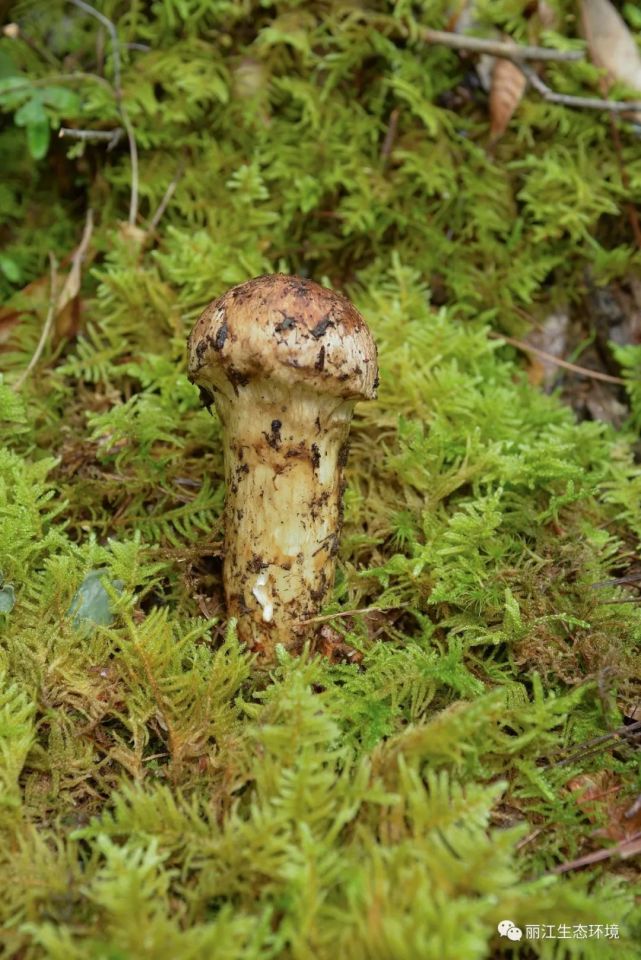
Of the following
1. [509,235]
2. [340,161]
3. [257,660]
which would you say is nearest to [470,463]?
[257,660]

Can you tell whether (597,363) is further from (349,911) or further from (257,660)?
(349,911)

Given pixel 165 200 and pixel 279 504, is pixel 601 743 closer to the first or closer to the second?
pixel 279 504

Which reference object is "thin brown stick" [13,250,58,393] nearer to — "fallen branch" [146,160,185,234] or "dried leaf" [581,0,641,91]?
"fallen branch" [146,160,185,234]

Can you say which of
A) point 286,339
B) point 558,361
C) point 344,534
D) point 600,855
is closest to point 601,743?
point 600,855

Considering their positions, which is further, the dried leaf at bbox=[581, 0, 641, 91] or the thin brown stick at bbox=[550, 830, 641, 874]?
the dried leaf at bbox=[581, 0, 641, 91]

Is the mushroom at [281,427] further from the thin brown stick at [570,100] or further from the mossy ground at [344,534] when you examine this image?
the thin brown stick at [570,100]

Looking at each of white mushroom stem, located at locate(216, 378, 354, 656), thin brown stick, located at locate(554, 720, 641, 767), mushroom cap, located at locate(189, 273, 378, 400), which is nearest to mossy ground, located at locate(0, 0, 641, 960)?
thin brown stick, located at locate(554, 720, 641, 767)
